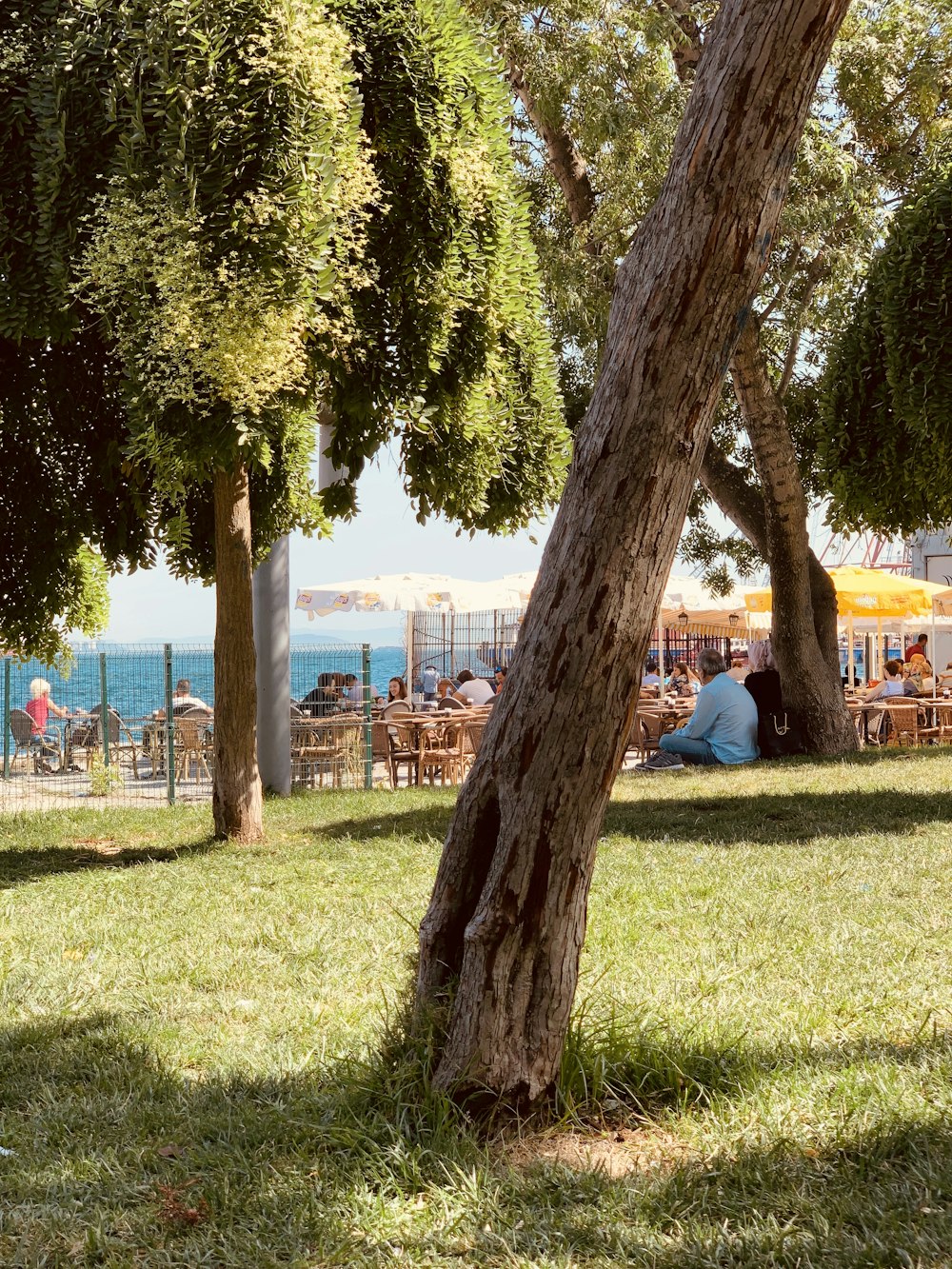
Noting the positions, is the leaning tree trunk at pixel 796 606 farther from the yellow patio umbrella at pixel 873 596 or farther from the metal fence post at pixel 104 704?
the metal fence post at pixel 104 704

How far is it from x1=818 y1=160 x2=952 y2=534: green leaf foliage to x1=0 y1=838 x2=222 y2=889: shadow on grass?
6.41m

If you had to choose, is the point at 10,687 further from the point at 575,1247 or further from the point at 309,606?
the point at 575,1247

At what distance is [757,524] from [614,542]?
13899mm

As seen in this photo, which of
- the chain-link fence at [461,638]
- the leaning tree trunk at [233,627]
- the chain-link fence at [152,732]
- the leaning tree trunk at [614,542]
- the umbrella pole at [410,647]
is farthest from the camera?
the chain-link fence at [461,638]

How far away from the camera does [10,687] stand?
63.0ft

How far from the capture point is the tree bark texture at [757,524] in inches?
659

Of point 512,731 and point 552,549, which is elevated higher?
point 552,549

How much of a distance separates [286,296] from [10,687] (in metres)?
13.6

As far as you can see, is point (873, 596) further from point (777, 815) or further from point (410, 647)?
point (410, 647)

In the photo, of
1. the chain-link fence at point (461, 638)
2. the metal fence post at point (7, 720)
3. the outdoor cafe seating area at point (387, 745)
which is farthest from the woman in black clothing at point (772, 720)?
the chain-link fence at point (461, 638)

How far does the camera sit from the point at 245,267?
23.4 feet

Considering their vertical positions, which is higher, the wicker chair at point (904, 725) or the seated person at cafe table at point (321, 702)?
the seated person at cafe table at point (321, 702)

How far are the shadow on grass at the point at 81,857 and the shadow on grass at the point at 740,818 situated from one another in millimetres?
1241

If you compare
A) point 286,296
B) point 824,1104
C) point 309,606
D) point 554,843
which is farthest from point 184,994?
point 309,606
